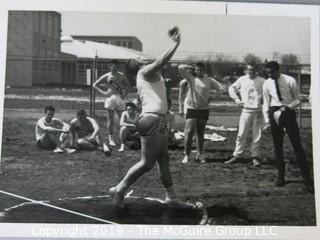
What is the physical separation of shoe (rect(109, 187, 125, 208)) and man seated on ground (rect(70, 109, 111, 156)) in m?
0.23

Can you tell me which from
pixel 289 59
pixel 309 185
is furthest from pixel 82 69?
pixel 309 185

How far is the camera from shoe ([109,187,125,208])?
2.59m

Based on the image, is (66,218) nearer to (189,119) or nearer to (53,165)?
(53,165)

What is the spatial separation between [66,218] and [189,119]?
926mm

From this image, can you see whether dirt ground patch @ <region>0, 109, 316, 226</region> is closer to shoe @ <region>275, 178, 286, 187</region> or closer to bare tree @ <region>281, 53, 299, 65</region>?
shoe @ <region>275, 178, 286, 187</region>

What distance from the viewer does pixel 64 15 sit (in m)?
2.72

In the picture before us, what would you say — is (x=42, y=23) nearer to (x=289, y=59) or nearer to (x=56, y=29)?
(x=56, y=29)

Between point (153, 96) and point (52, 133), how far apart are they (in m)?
0.65

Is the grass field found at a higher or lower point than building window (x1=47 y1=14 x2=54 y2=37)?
lower

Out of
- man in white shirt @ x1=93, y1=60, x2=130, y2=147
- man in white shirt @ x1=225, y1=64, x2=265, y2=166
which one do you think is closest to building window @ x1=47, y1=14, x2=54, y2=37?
man in white shirt @ x1=93, y1=60, x2=130, y2=147

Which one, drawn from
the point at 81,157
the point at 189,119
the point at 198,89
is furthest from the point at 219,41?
the point at 81,157

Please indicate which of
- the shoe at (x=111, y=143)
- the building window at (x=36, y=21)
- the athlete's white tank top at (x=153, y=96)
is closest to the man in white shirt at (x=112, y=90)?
the shoe at (x=111, y=143)

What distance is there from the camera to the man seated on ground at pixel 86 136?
2684mm

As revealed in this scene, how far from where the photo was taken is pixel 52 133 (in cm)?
269
